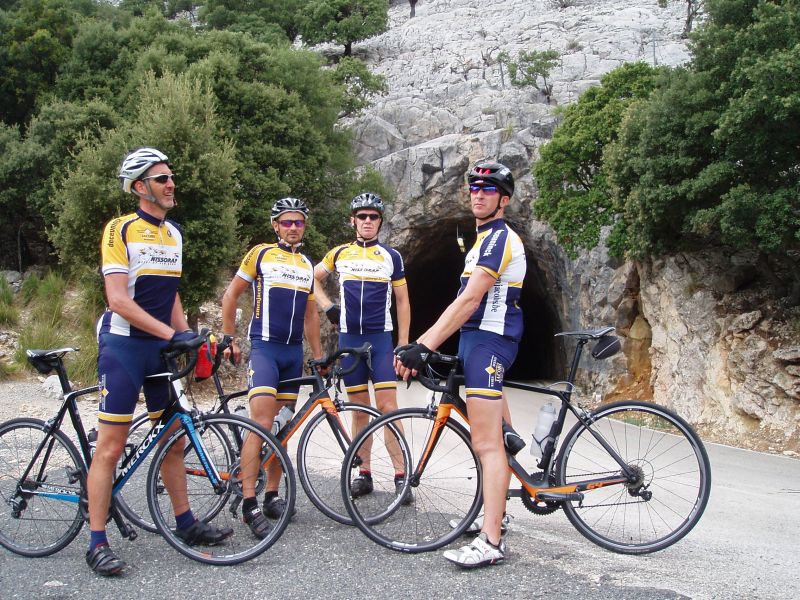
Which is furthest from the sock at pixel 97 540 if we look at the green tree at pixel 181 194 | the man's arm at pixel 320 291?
the green tree at pixel 181 194

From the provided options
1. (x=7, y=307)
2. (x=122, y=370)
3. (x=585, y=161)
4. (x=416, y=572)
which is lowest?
(x=416, y=572)

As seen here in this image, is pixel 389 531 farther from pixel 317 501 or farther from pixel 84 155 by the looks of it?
pixel 84 155

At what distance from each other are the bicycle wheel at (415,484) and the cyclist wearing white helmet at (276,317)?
665 millimetres

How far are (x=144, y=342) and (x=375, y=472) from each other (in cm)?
179

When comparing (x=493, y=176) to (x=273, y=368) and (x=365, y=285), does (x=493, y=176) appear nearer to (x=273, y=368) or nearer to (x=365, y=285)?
(x=365, y=285)

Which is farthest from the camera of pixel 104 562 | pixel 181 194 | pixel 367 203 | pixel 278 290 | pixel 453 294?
pixel 453 294

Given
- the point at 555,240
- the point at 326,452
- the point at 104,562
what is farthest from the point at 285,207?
the point at 555,240

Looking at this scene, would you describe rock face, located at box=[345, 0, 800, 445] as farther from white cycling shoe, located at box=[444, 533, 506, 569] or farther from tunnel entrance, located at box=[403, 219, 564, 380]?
white cycling shoe, located at box=[444, 533, 506, 569]

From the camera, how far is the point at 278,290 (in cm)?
492

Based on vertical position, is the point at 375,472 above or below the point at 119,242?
below

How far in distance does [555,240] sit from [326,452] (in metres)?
17.5

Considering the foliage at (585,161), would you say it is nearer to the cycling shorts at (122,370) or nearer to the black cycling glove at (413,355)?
the black cycling glove at (413,355)

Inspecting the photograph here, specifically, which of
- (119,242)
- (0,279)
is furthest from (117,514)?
(0,279)

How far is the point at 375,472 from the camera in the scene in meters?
4.54
